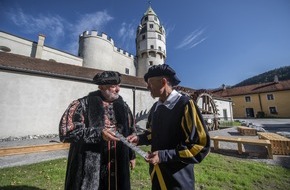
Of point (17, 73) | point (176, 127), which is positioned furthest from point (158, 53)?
point (176, 127)

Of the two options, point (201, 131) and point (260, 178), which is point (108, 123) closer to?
point (201, 131)

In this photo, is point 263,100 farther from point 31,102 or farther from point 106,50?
point 31,102

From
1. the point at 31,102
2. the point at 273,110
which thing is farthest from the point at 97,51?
the point at 273,110

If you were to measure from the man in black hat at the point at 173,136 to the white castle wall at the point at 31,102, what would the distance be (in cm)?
1098

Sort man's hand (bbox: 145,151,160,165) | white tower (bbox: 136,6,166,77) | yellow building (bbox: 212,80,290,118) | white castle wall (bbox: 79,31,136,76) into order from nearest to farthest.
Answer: man's hand (bbox: 145,151,160,165) < white castle wall (bbox: 79,31,136,76) < white tower (bbox: 136,6,166,77) < yellow building (bbox: 212,80,290,118)

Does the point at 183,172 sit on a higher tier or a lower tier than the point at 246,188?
higher

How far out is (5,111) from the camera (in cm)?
939

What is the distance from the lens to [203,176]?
422cm

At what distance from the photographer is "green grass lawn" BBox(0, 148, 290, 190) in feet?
12.0

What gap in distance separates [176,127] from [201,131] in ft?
0.85

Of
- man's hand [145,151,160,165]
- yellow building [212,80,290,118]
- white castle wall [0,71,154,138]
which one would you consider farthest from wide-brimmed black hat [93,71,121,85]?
yellow building [212,80,290,118]

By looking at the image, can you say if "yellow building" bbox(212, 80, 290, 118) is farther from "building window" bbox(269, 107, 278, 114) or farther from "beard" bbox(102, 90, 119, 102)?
"beard" bbox(102, 90, 119, 102)

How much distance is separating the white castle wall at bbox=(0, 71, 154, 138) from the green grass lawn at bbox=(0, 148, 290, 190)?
6402 mm

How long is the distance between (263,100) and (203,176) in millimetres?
36828
